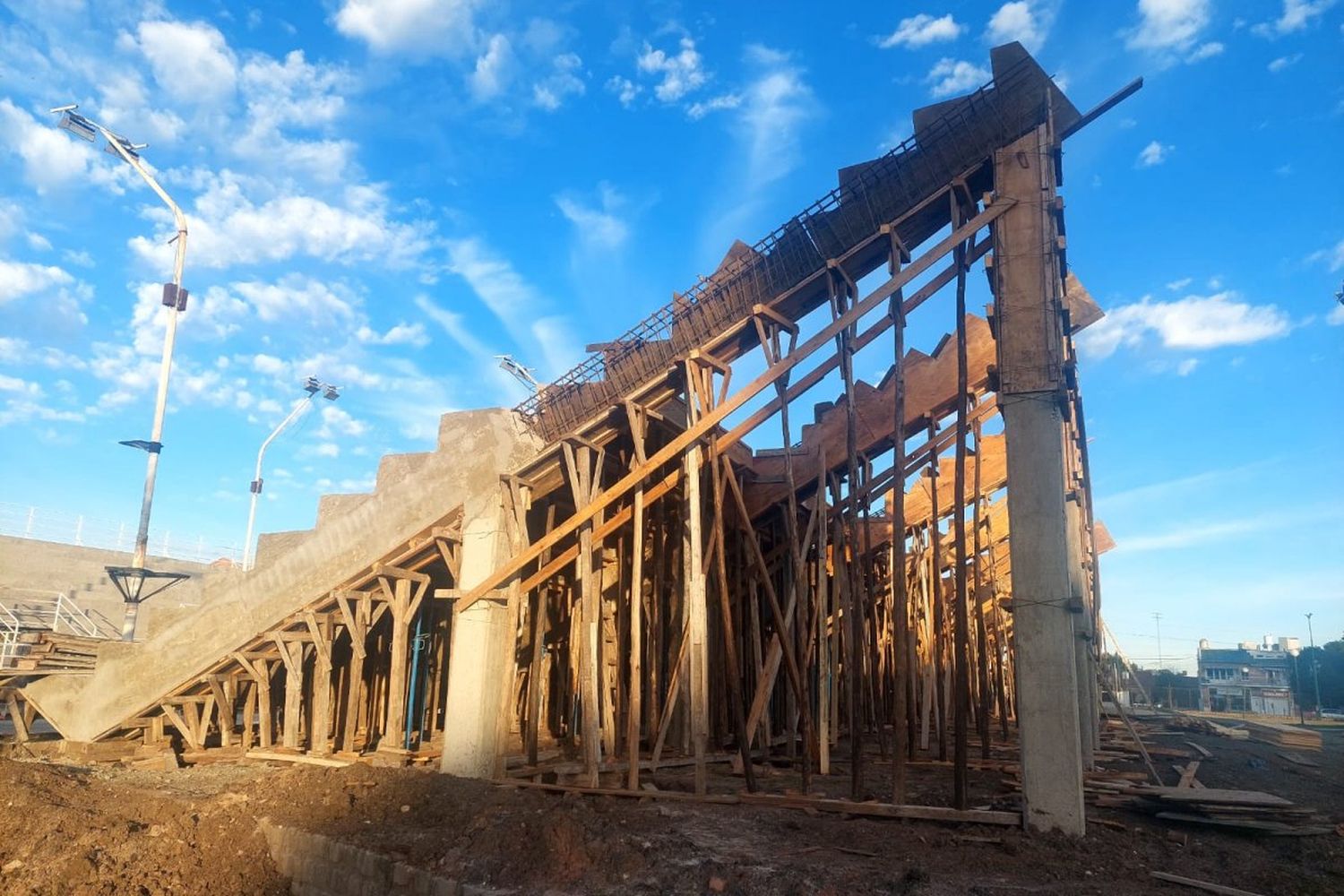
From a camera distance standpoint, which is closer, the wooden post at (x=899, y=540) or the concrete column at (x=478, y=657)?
the wooden post at (x=899, y=540)

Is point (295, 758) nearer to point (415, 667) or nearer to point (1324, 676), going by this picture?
point (415, 667)

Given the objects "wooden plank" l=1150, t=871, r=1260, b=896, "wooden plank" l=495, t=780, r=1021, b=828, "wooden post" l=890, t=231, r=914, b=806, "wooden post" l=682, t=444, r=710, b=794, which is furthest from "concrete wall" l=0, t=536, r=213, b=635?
"wooden plank" l=1150, t=871, r=1260, b=896

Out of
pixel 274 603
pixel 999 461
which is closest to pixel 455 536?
pixel 274 603

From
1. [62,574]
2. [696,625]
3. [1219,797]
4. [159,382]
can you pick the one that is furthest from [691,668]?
[62,574]

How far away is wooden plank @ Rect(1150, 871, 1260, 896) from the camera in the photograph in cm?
618

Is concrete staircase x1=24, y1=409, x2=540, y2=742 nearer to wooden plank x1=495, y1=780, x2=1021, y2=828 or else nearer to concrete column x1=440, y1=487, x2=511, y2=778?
concrete column x1=440, y1=487, x2=511, y2=778

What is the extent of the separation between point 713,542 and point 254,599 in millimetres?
7219

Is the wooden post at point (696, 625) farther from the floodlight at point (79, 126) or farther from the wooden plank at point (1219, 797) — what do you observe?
the floodlight at point (79, 126)

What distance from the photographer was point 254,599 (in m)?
13.1

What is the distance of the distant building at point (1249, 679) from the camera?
5188 cm

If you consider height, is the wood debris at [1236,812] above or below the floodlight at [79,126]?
below

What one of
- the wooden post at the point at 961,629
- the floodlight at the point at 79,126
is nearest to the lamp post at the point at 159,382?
the floodlight at the point at 79,126

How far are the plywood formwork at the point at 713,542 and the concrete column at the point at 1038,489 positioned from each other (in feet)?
0.17

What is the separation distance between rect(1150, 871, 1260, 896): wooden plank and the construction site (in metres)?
0.03
